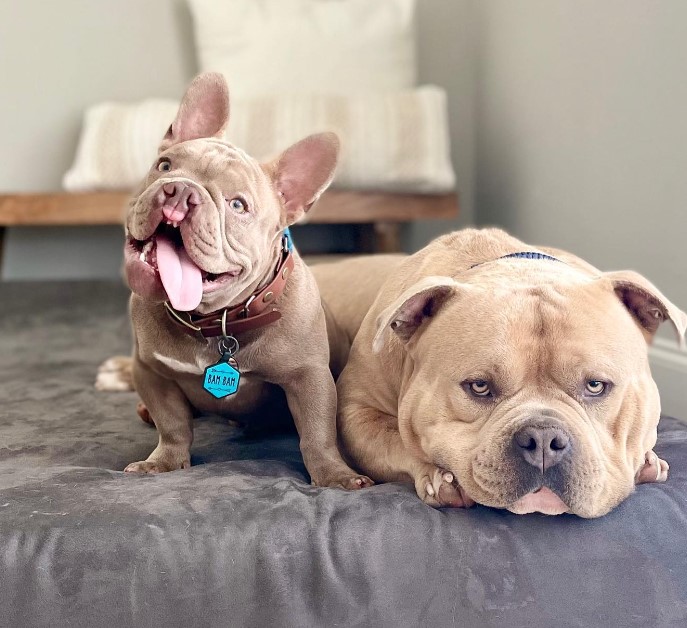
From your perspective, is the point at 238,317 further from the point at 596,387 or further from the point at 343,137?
the point at 343,137

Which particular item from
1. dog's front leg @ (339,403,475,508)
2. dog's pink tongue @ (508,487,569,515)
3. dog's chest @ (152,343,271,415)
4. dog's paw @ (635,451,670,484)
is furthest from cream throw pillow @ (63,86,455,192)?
dog's pink tongue @ (508,487,569,515)

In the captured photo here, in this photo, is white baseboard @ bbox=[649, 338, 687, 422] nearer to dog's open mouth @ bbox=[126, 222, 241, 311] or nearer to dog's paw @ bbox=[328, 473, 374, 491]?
dog's paw @ bbox=[328, 473, 374, 491]

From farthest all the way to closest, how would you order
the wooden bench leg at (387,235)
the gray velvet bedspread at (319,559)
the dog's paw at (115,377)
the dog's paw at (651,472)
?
the wooden bench leg at (387,235) → the dog's paw at (115,377) → the dog's paw at (651,472) → the gray velvet bedspread at (319,559)

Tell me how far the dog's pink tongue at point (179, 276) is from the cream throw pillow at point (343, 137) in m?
2.34

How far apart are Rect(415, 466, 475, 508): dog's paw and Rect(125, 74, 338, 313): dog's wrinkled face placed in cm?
58

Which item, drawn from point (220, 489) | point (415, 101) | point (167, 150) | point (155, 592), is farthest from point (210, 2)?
point (155, 592)

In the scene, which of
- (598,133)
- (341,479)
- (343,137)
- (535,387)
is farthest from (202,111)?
(343,137)

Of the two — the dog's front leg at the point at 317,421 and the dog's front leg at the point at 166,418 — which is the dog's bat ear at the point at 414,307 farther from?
the dog's front leg at the point at 166,418

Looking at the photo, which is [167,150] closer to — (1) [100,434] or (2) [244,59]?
(1) [100,434]

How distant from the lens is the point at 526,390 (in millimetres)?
1662

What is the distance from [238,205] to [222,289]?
191 mm

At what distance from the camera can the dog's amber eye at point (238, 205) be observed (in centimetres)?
186

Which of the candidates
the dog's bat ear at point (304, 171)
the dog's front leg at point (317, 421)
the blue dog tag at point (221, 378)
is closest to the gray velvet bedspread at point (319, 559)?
the dog's front leg at point (317, 421)

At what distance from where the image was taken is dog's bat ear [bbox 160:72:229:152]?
2043 millimetres
